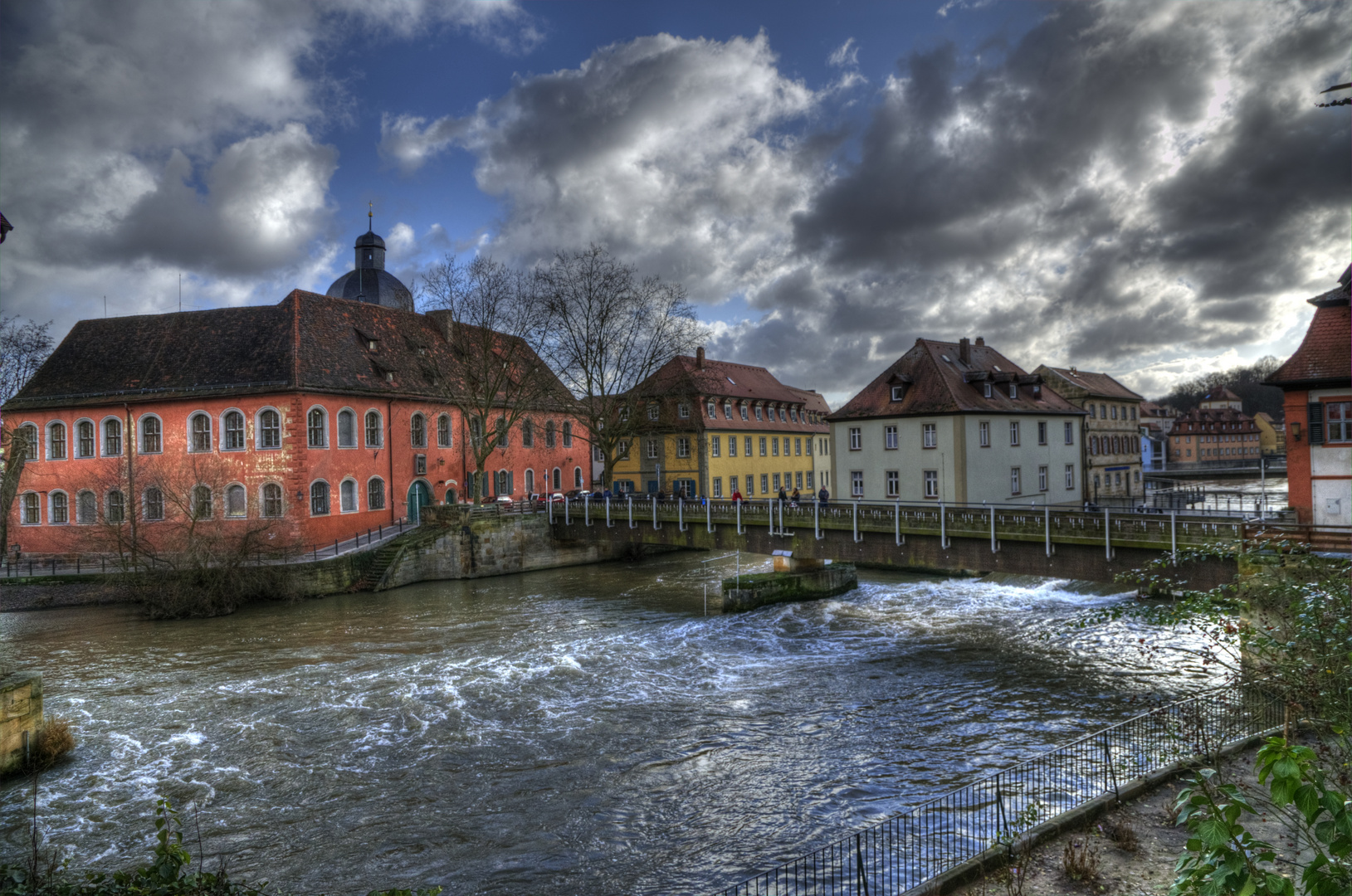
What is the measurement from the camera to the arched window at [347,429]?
3253cm

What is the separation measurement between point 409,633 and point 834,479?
20.6 m

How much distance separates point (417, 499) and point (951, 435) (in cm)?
2385

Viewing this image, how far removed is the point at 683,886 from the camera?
8750 mm

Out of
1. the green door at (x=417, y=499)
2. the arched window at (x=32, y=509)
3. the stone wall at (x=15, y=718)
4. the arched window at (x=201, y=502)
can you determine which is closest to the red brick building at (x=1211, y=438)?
the green door at (x=417, y=499)

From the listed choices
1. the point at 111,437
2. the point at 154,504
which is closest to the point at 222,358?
the point at 111,437

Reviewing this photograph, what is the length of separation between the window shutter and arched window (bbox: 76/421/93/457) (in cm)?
4155

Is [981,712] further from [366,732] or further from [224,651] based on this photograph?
[224,651]

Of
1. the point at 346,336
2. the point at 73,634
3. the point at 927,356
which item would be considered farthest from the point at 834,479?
the point at 73,634

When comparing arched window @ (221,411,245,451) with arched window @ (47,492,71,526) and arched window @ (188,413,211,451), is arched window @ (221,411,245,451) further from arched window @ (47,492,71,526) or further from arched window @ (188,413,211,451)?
arched window @ (47,492,71,526)

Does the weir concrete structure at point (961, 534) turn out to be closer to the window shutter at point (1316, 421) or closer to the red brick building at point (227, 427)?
the window shutter at point (1316, 421)

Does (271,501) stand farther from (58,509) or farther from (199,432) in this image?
(58,509)

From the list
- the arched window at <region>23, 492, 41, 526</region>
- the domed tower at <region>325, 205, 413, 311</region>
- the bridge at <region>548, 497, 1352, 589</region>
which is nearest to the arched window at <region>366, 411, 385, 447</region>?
the bridge at <region>548, 497, 1352, 589</region>

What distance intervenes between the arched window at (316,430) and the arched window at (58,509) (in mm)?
11096

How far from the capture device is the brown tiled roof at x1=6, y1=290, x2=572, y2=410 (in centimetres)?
3188
